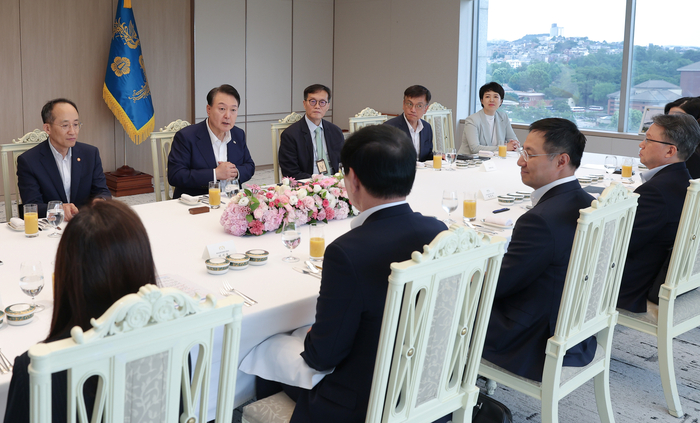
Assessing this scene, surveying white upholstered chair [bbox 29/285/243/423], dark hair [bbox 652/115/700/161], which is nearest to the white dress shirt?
white upholstered chair [bbox 29/285/243/423]

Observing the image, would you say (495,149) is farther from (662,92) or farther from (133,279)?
(133,279)

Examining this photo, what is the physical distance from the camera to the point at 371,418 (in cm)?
154

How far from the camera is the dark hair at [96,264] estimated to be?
1175 mm

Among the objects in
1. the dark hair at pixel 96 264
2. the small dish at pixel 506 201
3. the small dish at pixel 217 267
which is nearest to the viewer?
the dark hair at pixel 96 264

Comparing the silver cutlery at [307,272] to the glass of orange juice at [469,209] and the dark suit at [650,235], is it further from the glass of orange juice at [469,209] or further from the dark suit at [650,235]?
the dark suit at [650,235]

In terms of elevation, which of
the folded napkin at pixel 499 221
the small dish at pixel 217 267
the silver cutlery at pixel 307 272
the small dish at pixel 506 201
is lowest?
the silver cutlery at pixel 307 272

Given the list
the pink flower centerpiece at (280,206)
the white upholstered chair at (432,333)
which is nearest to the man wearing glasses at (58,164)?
the pink flower centerpiece at (280,206)

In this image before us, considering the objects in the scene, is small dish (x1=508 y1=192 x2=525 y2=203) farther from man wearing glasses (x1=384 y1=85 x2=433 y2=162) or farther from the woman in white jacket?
the woman in white jacket

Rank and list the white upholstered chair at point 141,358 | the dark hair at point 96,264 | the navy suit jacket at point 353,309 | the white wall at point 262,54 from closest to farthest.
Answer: the white upholstered chair at point 141,358 → the dark hair at point 96,264 → the navy suit jacket at point 353,309 → the white wall at point 262,54

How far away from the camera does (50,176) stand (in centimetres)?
351

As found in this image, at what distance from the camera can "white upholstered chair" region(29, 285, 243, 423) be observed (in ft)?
3.25

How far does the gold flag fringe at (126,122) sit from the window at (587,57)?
401 cm

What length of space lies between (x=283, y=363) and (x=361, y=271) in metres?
0.44

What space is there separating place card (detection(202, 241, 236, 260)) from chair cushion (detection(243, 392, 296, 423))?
2.24 ft
